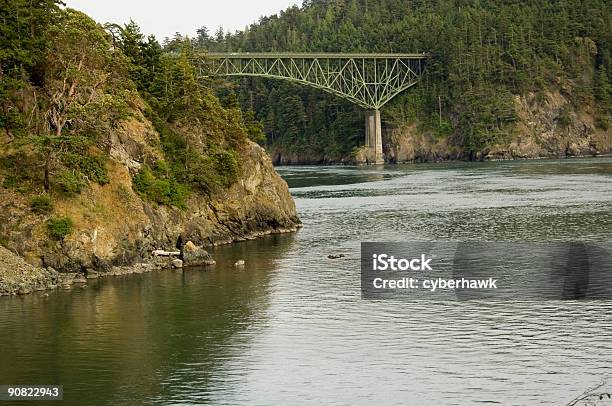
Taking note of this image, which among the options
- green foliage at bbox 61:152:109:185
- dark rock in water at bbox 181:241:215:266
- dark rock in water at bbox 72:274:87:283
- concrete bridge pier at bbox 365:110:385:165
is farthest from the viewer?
concrete bridge pier at bbox 365:110:385:165

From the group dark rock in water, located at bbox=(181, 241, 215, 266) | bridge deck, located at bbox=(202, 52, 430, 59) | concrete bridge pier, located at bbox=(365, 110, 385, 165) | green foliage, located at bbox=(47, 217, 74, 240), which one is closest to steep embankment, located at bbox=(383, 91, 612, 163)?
concrete bridge pier, located at bbox=(365, 110, 385, 165)

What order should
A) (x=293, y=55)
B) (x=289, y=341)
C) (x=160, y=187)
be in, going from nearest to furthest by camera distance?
(x=289, y=341)
(x=160, y=187)
(x=293, y=55)

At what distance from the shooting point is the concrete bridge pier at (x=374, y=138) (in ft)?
639

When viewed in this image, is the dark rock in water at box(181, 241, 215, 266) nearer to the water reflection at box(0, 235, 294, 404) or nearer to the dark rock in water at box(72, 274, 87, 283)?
the water reflection at box(0, 235, 294, 404)

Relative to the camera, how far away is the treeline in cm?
5825

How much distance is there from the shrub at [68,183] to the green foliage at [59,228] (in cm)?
249

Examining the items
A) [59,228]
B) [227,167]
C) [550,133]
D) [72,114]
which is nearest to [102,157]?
[72,114]

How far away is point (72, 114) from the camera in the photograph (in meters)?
60.0

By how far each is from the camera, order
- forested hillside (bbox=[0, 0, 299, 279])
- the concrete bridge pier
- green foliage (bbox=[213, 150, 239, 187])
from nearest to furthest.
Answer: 1. forested hillside (bbox=[0, 0, 299, 279])
2. green foliage (bbox=[213, 150, 239, 187])
3. the concrete bridge pier

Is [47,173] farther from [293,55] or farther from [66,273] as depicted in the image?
[293,55]

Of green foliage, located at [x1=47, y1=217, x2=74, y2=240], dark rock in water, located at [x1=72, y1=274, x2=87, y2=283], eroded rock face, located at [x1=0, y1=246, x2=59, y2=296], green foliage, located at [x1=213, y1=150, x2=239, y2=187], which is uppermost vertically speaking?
green foliage, located at [x1=213, y1=150, x2=239, y2=187]

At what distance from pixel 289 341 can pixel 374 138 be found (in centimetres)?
15710

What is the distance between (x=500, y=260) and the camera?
60031mm

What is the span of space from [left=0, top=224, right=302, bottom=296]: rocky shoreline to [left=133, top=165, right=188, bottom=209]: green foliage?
482 centimetres
